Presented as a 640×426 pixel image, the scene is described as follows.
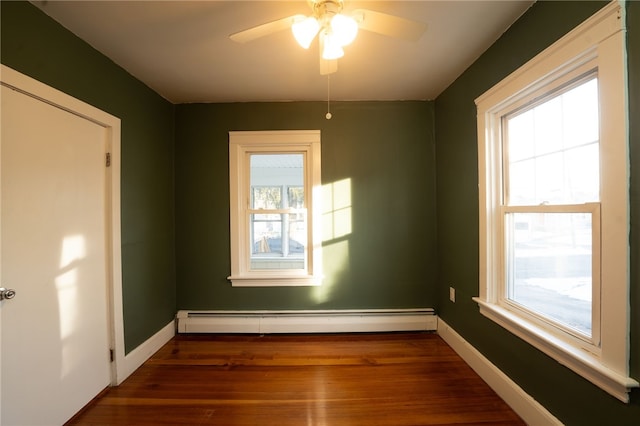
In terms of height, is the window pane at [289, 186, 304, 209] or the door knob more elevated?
the window pane at [289, 186, 304, 209]

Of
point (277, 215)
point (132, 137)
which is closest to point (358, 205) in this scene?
point (277, 215)

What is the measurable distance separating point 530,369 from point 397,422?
0.83m

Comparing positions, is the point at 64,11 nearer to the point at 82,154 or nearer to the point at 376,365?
the point at 82,154

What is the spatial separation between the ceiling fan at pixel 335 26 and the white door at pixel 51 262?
120cm

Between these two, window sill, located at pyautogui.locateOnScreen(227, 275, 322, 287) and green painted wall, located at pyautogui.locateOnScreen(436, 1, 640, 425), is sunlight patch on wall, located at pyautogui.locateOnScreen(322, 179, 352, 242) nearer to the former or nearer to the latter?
window sill, located at pyautogui.locateOnScreen(227, 275, 322, 287)

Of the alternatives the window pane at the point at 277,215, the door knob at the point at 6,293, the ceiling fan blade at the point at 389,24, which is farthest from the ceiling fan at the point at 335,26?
the door knob at the point at 6,293

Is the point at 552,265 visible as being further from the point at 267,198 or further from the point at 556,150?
the point at 267,198

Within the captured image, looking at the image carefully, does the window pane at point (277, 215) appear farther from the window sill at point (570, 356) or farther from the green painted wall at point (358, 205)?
the window sill at point (570, 356)

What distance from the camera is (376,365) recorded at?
6.84 ft

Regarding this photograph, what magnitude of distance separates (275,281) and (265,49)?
2008mm

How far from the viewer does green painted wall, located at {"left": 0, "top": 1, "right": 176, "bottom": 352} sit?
1.36 metres

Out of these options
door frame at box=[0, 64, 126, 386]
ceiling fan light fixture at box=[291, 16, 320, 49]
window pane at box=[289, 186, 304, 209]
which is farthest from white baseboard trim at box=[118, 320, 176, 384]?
ceiling fan light fixture at box=[291, 16, 320, 49]

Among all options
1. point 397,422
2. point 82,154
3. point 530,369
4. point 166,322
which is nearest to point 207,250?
point 166,322

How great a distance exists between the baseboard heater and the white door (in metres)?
0.85
